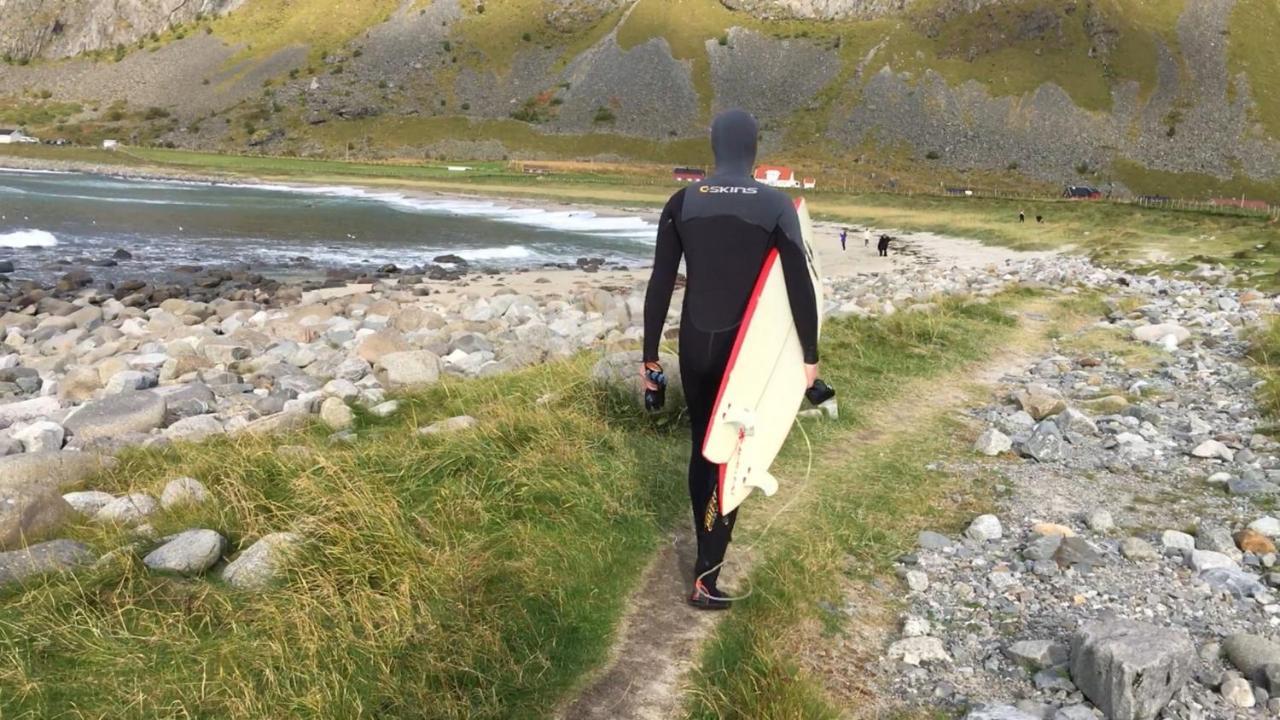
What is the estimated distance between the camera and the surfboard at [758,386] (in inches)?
181

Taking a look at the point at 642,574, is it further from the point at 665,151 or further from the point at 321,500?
the point at 665,151

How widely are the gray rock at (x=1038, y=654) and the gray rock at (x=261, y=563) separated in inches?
156

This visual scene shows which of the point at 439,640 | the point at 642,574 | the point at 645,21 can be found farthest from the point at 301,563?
the point at 645,21

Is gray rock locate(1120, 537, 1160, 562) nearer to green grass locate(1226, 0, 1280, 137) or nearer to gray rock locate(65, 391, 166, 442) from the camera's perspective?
gray rock locate(65, 391, 166, 442)

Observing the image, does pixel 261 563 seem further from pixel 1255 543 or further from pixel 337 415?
pixel 1255 543

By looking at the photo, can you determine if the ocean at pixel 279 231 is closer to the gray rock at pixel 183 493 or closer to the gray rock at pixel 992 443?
the gray rock at pixel 183 493

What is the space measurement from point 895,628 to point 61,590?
455cm

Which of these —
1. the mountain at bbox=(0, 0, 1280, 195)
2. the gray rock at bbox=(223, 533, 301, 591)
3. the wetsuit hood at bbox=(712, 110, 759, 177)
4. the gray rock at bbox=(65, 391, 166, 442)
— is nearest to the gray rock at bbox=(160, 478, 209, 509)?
the gray rock at bbox=(223, 533, 301, 591)

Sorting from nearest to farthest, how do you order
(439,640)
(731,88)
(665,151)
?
(439,640) < (665,151) < (731,88)

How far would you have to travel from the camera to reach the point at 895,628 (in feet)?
14.9

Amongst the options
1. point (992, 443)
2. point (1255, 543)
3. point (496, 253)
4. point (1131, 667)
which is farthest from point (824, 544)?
point (496, 253)

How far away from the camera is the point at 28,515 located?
5.46 metres

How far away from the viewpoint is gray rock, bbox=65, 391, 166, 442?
880 centimetres

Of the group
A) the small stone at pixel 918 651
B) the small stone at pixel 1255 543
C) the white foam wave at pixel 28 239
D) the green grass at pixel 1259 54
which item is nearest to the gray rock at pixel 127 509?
the small stone at pixel 918 651
